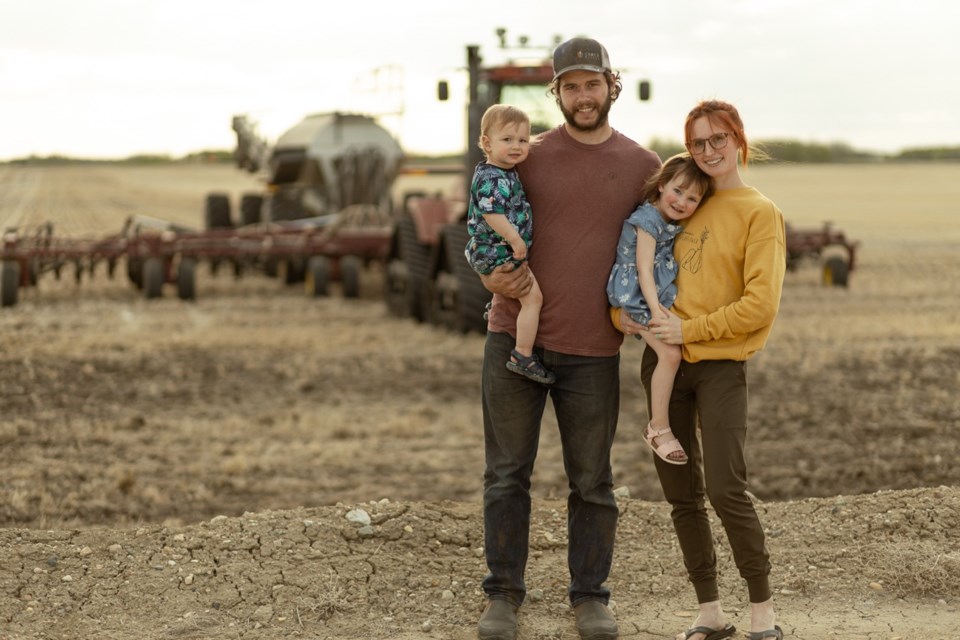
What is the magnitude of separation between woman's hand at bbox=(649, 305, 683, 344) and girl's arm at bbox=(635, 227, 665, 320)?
0.8 inches

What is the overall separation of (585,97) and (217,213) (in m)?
18.6

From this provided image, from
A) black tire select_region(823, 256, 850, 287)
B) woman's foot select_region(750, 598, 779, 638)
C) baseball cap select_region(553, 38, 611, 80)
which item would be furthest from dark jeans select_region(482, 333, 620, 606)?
black tire select_region(823, 256, 850, 287)

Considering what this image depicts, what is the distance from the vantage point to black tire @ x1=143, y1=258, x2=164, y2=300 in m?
14.3

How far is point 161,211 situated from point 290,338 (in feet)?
84.7

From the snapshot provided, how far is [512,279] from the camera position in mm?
3867

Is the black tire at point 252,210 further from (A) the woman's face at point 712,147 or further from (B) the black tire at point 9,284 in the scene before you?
(A) the woman's face at point 712,147

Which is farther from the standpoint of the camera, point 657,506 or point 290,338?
point 290,338

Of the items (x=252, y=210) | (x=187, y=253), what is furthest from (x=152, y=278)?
(x=252, y=210)

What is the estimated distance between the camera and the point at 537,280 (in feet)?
13.0

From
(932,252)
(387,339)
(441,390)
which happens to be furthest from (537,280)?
(932,252)

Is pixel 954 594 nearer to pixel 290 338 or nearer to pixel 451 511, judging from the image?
pixel 451 511

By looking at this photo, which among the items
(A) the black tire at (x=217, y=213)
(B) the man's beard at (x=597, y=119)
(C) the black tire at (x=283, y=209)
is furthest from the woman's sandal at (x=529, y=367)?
(A) the black tire at (x=217, y=213)

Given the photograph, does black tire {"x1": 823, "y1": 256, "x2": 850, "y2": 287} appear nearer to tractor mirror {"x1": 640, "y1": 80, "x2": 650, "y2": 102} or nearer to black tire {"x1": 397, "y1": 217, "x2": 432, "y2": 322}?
tractor mirror {"x1": 640, "y1": 80, "x2": 650, "y2": 102}

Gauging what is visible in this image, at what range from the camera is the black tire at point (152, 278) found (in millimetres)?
14258
